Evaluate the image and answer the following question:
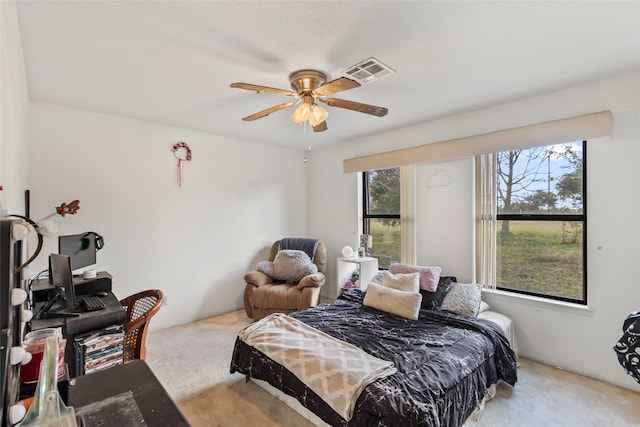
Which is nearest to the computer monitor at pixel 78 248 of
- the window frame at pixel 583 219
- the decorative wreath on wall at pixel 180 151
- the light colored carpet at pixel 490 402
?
the light colored carpet at pixel 490 402

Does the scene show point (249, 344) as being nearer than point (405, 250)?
Yes

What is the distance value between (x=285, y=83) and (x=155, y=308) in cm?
206

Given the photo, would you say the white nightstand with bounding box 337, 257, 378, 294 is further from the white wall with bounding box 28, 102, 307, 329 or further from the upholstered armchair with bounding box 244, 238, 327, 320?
the white wall with bounding box 28, 102, 307, 329

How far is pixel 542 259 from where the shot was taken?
296 centimetres

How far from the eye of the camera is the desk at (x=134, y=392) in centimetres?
96

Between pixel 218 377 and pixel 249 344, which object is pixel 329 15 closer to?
pixel 249 344

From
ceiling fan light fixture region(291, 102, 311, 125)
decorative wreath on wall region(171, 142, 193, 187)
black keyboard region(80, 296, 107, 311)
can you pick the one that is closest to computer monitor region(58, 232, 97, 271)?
black keyboard region(80, 296, 107, 311)

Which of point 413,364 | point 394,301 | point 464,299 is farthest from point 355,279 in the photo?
point 413,364

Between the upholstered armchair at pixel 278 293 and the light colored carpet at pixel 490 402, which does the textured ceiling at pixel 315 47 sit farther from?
the light colored carpet at pixel 490 402

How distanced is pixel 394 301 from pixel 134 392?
7.37ft

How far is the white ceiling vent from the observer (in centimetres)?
215

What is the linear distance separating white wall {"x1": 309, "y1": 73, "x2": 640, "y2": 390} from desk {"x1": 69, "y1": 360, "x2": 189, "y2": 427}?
10.2 ft

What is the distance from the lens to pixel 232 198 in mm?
4355

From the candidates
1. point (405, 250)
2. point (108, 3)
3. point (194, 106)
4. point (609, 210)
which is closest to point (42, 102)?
point (194, 106)
